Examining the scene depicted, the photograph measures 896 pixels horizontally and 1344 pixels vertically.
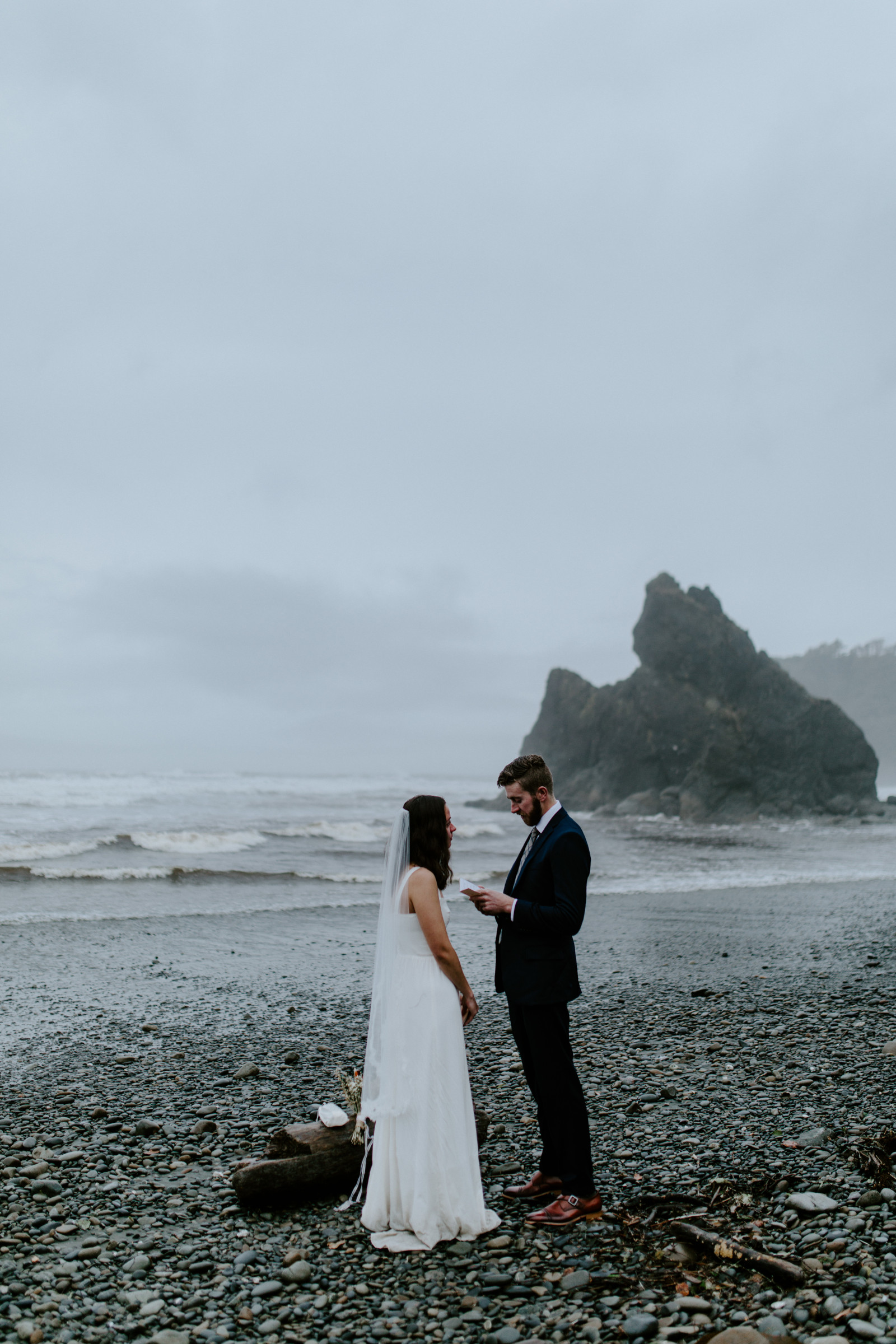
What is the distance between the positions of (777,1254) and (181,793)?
197ft

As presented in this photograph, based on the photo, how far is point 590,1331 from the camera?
3.88 meters

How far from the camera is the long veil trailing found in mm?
4980

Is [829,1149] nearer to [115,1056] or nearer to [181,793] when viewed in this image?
[115,1056]

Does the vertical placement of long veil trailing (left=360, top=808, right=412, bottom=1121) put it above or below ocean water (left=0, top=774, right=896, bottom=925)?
above

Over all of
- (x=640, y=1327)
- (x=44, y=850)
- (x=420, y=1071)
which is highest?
(x=420, y=1071)

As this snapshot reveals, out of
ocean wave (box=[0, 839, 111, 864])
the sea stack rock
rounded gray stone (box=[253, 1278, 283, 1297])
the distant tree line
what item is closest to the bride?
rounded gray stone (box=[253, 1278, 283, 1297])

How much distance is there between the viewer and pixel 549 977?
5078 millimetres

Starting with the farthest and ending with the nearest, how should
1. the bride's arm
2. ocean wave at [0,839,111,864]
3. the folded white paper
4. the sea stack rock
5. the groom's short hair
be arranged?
the sea stack rock
ocean wave at [0,839,111,864]
the folded white paper
the groom's short hair
the bride's arm

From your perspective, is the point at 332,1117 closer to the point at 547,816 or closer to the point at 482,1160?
the point at 482,1160

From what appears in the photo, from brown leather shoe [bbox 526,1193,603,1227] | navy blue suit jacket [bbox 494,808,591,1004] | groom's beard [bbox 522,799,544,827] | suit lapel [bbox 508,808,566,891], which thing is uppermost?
groom's beard [bbox 522,799,544,827]

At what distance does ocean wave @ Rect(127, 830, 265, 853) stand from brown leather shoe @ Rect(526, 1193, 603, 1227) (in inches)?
1070

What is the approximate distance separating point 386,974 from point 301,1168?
56.0 inches

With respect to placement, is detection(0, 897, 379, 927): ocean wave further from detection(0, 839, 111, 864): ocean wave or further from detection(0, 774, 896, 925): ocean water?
detection(0, 839, 111, 864): ocean wave

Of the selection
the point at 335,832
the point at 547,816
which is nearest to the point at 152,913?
the point at 547,816
